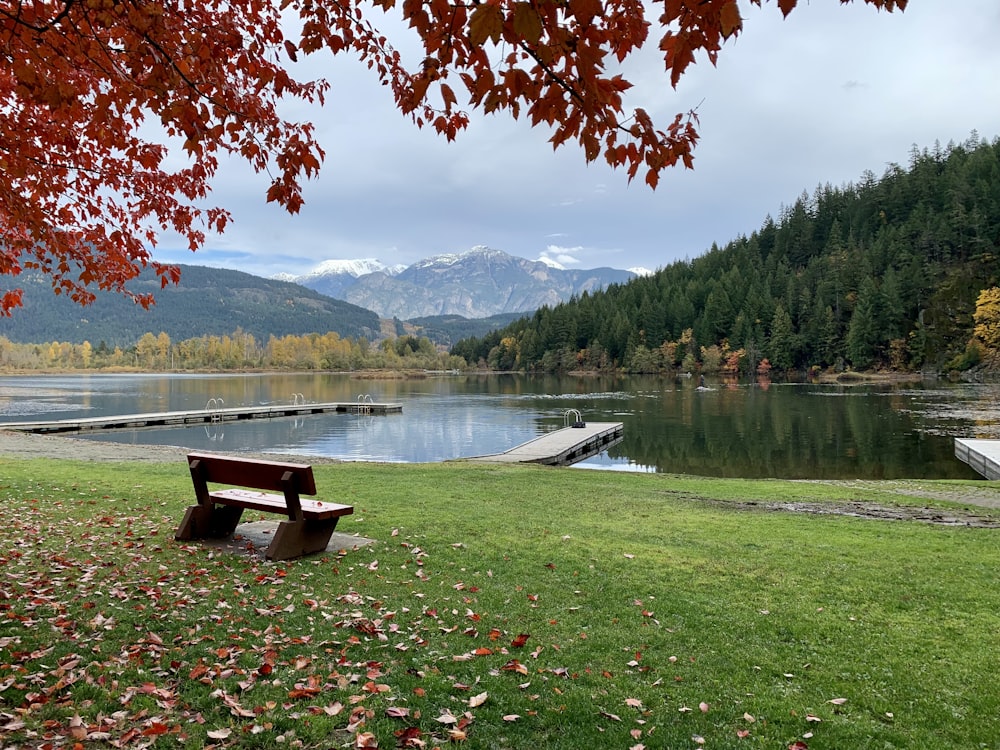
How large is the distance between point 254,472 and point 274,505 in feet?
1.51

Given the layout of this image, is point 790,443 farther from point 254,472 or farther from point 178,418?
point 178,418

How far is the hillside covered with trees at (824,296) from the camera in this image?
100438 millimetres

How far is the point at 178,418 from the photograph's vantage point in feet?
138

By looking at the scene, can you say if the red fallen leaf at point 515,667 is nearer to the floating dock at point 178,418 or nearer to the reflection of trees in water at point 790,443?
the reflection of trees in water at point 790,443

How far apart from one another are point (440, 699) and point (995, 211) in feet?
443

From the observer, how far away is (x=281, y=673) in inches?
165

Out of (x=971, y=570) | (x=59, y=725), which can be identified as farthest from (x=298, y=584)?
(x=971, y=570)

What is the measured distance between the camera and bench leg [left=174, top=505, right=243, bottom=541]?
7773 mm

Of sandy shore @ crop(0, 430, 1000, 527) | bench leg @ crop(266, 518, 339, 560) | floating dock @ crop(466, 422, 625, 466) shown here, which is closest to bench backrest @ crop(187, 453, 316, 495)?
bench leg @ crop(266, 518, 339, 560)

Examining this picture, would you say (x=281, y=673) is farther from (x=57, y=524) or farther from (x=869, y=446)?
(x=869, y=446)

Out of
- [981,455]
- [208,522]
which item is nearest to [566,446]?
[981,455]

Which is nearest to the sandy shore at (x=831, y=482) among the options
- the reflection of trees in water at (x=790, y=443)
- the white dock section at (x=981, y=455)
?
the white dock section at (x=981, y=455)

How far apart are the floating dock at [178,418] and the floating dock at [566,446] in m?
23.4

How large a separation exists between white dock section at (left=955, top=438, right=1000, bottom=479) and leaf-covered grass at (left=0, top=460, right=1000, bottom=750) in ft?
51.5
